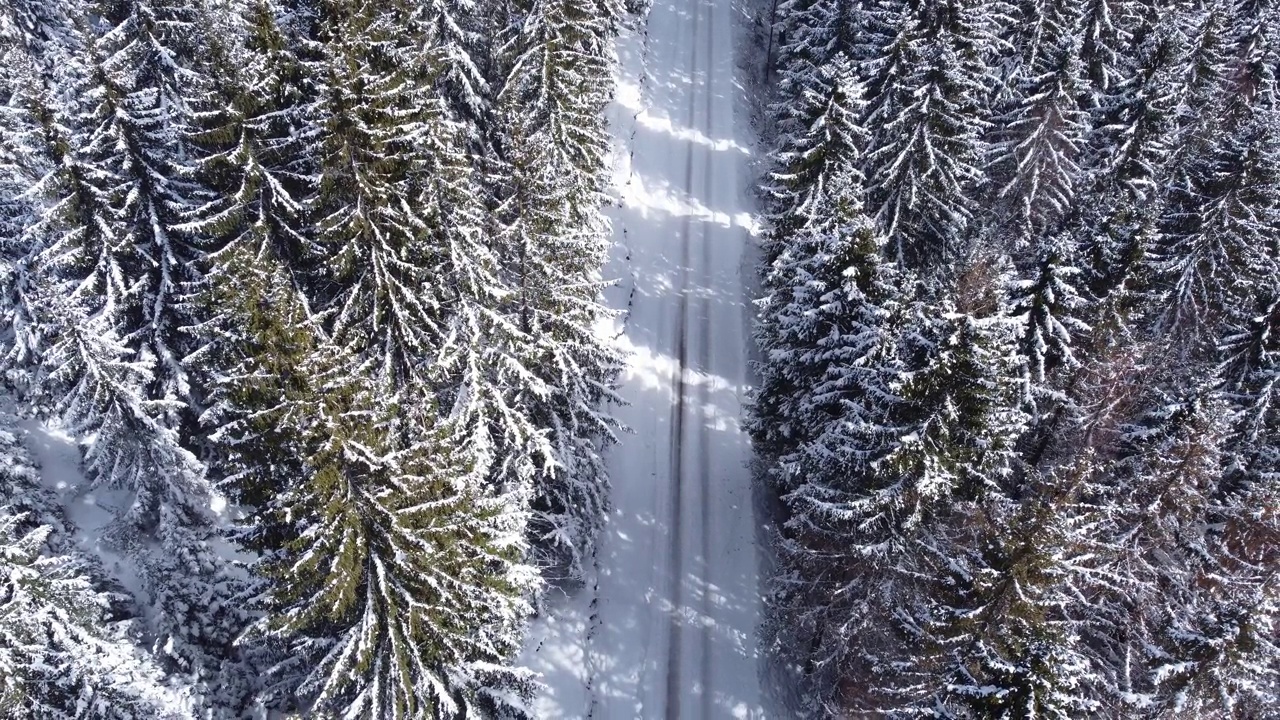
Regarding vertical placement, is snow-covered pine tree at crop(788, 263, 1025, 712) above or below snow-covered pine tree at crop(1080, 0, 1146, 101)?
below

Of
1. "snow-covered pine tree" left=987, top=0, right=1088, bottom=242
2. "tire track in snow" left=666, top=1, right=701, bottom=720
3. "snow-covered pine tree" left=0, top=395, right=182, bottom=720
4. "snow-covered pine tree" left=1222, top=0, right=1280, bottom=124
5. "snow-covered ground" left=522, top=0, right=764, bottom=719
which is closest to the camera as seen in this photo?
"snow-covered pine tree" left=0, top=395, right=182, bottom=720

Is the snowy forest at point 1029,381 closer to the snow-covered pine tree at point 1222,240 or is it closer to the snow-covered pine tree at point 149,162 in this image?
the snow-covered pine tree at point 1222,240

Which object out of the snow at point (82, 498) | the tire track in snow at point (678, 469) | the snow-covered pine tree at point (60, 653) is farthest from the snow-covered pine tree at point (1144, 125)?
the snow at point (82, 498)

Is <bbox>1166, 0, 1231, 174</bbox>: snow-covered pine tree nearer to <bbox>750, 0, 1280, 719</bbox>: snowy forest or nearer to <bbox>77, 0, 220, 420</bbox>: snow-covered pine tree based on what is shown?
<bbox>750, 0, 1280, 719</bbox>: snowy forest

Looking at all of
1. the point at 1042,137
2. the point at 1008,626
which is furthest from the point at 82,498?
the point at 1042,137

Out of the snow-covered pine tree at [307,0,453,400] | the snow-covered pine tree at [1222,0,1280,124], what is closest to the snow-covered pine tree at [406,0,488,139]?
the snow-covered pine tree at [307,0,453,400]

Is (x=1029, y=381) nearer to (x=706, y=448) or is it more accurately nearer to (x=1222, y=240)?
(x=1222, y=240)

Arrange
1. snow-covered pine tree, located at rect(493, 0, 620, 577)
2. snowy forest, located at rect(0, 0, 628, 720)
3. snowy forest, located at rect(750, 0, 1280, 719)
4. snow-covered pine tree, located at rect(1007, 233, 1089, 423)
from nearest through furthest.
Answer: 1. snowy forest, located at rect(0, 0, 628, 720)
2. snowy forest, located at rect(750, 0, 1280, 719)
3. snow-covered pine tree, located at rect(493, 0, 620, 577)
4. snow-covered pine tree, located at rect(1007, 233, 1089, 423)
